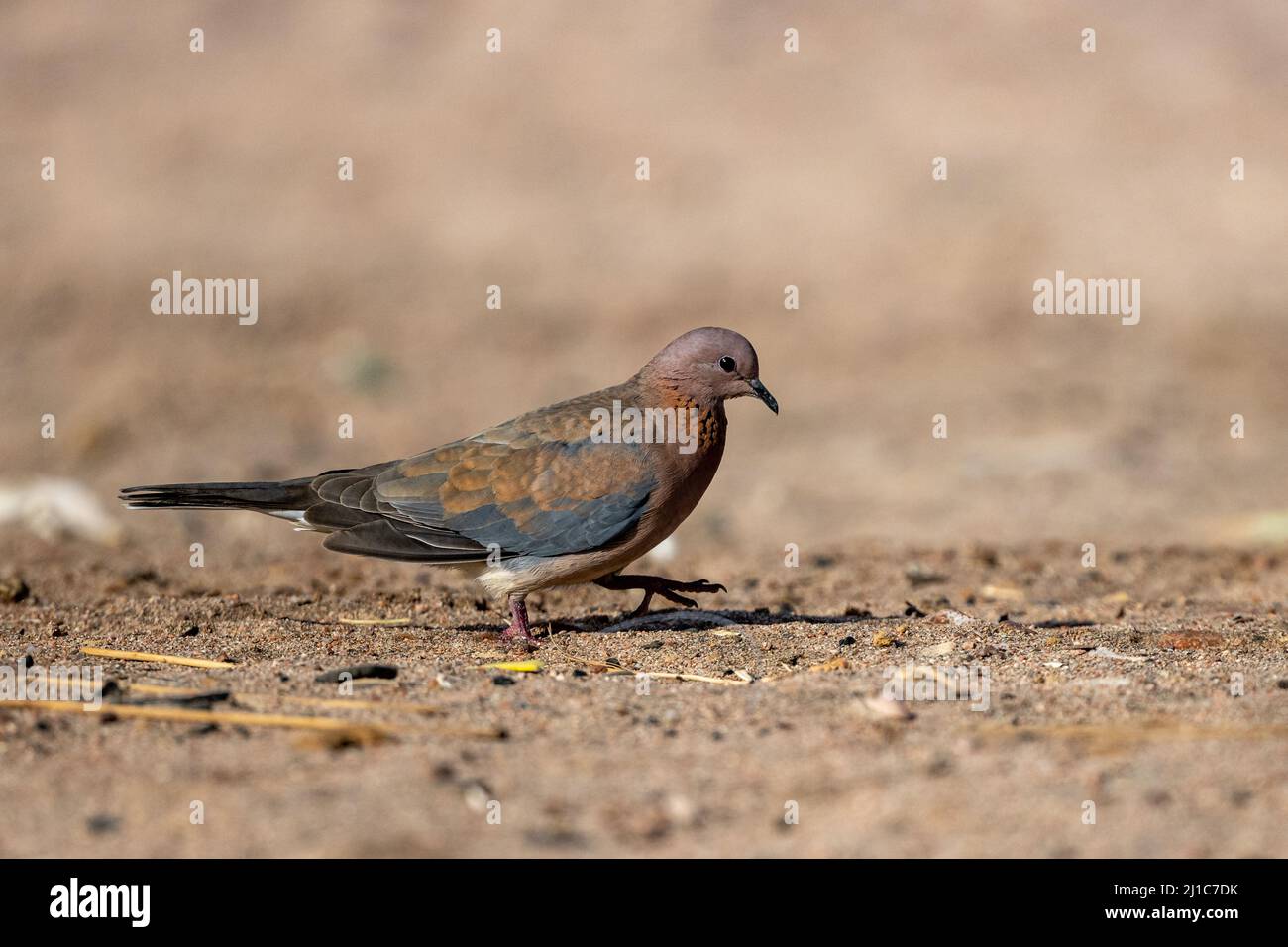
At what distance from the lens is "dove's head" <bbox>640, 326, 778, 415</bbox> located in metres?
6.68

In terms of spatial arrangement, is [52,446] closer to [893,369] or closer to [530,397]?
[530,397]

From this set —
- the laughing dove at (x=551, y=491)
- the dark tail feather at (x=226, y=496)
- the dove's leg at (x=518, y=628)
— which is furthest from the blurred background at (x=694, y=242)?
the dove's leg at (x=518, y=628)

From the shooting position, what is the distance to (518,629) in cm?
622

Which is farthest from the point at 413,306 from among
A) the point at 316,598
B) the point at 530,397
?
the point at 316,598

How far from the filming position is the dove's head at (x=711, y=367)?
6.68m

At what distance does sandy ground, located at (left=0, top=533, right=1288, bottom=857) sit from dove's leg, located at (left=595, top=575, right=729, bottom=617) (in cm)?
15

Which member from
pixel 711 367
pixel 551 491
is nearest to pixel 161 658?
pixel 551 491

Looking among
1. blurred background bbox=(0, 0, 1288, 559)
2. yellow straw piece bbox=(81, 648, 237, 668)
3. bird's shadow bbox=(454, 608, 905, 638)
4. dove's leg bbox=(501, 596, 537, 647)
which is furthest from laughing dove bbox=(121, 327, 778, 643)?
blurred background bbox=(0, 0, 1288, 559)

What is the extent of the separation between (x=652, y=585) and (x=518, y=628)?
2.35ft

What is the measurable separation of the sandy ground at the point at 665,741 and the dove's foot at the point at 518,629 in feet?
0.37

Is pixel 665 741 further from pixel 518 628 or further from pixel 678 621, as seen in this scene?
pixel 678 621

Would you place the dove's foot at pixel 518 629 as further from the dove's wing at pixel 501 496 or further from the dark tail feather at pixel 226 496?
the dark tail feather at pixel 226 496

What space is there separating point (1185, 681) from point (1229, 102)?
16.7 m

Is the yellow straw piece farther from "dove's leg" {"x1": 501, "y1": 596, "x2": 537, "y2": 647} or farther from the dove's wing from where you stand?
"dove's leg" {"x1": 501, "y1": 596, "x2": 537, "y2": 647}
